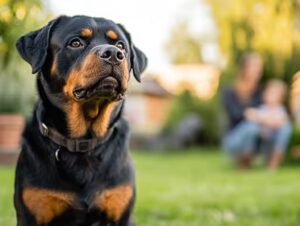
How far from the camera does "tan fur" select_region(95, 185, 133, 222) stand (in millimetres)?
3139

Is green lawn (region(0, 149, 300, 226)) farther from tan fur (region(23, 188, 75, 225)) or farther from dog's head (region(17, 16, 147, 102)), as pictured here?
dog's head (region(17, 16, 147, 102))

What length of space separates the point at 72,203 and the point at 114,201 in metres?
0.23

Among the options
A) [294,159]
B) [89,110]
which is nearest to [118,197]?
[89,110]

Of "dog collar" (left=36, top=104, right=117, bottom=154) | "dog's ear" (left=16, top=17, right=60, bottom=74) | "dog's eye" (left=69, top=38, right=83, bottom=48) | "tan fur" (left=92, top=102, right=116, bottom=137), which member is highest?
"dog's eye" (left=69, top=38, right=83, bottom=48)

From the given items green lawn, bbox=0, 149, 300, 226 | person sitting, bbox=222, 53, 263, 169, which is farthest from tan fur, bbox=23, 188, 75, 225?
person sitting, bbox=222, 53, 263, 169

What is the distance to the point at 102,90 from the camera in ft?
10.0

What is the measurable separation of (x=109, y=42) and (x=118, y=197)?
88 centimetres

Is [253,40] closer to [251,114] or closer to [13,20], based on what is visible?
[251,114]

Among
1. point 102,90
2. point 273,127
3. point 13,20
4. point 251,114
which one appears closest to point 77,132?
point 102,90

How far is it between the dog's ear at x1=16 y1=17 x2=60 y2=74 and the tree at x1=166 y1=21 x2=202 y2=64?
43865 millimetres

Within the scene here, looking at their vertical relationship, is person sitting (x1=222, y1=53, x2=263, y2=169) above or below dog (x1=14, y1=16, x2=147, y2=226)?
below

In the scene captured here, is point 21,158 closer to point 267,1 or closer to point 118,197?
point 118,197

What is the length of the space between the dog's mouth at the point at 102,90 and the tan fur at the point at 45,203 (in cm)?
53

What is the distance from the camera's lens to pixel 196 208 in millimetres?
5477
